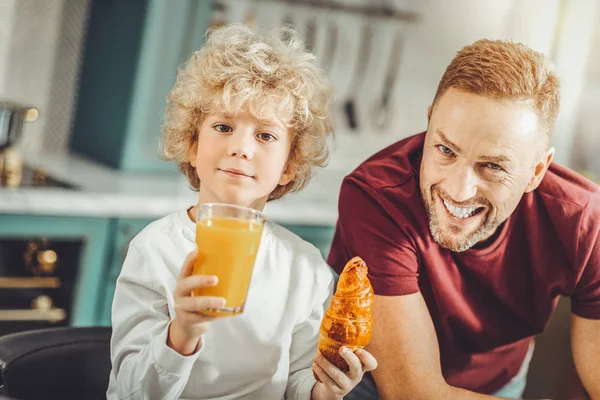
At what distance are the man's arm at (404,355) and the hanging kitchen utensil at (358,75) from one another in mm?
1925

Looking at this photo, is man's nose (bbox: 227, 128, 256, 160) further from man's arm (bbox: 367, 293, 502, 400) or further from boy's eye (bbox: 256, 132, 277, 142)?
man's arm (bbox: 367, 293, 502, 400)

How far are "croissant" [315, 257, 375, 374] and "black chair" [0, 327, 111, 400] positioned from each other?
417mm

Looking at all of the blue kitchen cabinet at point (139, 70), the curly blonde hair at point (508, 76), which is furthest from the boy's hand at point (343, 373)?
the blue kitchen cabinet at point (139, 70)

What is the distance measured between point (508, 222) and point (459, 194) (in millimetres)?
230

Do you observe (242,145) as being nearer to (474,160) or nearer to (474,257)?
(474,160)

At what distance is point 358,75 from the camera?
3.16m

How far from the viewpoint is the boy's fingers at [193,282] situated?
34.9 inches

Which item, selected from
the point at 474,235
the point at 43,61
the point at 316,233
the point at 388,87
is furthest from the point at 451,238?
the point at 388,87

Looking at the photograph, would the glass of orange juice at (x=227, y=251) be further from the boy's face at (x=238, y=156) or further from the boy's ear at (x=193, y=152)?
the boy's ear at (x=193, y=152)

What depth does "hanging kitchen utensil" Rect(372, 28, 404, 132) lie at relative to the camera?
319 centimetres

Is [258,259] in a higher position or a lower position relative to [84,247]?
higher

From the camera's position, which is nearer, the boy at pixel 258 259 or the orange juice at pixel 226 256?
the orange juice at pixel 226 256

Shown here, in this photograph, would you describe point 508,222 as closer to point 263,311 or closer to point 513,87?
point 513,87

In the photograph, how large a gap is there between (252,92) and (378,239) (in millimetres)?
365
